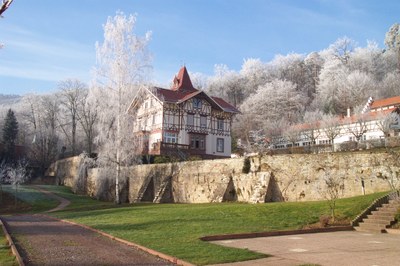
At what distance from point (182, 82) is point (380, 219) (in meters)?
34.3

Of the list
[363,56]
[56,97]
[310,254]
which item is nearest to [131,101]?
[310,254]

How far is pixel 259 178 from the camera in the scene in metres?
22.2

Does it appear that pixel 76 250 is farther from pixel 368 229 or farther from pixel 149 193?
pixel 149 193

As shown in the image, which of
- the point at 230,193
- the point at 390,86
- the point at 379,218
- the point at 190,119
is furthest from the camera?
the point at 390,86

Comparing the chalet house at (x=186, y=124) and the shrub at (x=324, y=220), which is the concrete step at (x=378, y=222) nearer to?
the shrub at (x=324, y=220)

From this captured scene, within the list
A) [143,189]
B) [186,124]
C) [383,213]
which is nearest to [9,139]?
[186,124]

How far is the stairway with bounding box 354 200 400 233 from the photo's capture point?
44.1ft

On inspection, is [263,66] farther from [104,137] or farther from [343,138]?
[104,137]

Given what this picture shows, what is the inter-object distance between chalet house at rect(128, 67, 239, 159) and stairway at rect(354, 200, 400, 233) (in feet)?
79.7

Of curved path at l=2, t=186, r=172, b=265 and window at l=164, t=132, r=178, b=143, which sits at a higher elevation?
window at l=164, t=132, r=178, b=143

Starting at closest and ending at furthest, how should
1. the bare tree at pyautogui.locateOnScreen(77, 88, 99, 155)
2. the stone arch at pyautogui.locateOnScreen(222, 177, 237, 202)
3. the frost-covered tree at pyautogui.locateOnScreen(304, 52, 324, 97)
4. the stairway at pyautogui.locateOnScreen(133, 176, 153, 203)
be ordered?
the stone arch at pyautogui.locateOnScreen(222, 177, 237, 202)
the stairway at pyautogui.locateOnScreen(133, 176, 153, 203)
the bare tree at pyautogui.locateOnScreen(77, 88, 99, 155)
the frost-covered tree at pyautogui.locateOnScreen(304, 52, 324, 97)

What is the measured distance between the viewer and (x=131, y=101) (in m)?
27.3

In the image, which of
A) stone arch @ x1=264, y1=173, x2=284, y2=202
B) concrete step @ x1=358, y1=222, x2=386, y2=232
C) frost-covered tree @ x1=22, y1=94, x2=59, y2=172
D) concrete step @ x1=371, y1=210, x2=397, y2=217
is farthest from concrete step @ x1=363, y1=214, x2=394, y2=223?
frost-covered tree @ x1=22, y1=94, x2=59, y2=172

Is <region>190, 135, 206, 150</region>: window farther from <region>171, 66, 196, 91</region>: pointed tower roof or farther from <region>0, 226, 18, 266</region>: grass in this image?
<region>0, 226, 18, 266</region>: grass
